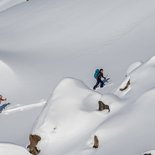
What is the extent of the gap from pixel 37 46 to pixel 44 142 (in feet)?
53.1

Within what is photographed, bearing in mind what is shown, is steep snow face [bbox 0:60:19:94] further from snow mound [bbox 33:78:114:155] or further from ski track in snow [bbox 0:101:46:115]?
snow mound [bbox 33:78:114:155]

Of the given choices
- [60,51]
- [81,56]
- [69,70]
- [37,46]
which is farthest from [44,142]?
[37,46]

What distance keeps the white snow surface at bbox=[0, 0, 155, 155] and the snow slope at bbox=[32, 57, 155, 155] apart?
0.02m

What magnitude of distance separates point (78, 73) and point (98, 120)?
10.5 meters

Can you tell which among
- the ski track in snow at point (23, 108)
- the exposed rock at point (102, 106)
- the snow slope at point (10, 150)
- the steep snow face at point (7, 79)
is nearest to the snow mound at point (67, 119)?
the exposed rock at point (102, 106)

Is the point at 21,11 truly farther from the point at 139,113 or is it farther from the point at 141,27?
the point at 139,113

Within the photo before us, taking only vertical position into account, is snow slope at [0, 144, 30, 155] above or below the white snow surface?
below

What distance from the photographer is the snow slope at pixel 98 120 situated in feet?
28.3

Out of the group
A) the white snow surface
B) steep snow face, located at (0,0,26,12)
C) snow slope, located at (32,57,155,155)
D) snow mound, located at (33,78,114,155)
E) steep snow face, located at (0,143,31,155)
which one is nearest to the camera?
steep snow face, located at (0,143,31,155)

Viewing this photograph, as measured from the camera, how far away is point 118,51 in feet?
72.8

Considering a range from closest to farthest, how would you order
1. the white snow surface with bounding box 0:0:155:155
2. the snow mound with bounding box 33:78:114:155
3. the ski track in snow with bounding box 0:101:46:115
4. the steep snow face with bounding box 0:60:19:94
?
the white snow surface with bounding box 0:0:155:155, the snow mound with bounding box 33:78:114:155, the ski track in snow with bounding box 0:101:46:115, the steep snow face with bounding box 0:60:19:94

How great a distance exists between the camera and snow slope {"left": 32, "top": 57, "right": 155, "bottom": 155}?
862 centimetres

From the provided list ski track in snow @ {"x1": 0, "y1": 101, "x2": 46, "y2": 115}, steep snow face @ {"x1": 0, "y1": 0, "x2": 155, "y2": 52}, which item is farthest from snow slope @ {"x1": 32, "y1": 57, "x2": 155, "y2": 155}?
steep snow face @ {"x1": 0, "y1": 0, "x2": 155, "y2": 52}

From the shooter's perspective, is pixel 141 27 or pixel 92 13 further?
pixel 92 13
